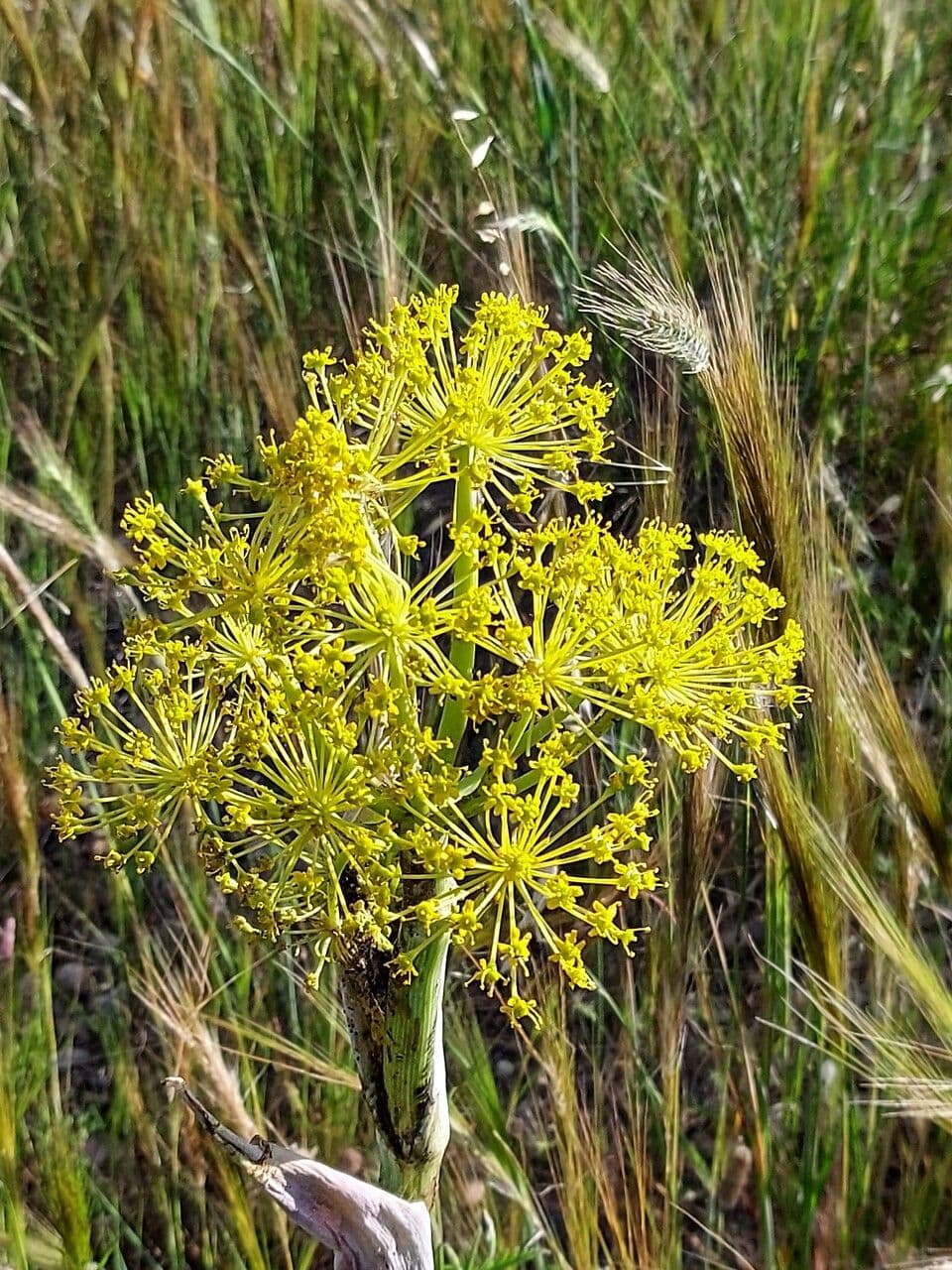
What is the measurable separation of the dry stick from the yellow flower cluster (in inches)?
6.7

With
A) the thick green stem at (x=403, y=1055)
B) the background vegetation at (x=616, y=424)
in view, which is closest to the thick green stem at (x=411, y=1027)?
the thick green stem at (x=403, y=1055)

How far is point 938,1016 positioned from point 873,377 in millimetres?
1069

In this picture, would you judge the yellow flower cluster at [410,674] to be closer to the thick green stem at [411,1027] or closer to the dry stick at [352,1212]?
the thick green stem at [411,1027]

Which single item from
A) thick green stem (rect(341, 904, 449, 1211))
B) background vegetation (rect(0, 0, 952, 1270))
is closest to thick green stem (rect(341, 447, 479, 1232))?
thick green stem (rect(341, 904, 449, 1211))

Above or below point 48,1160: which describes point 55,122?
above

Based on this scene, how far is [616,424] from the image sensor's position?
1683mm

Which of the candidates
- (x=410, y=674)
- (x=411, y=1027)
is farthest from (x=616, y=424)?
(x=411, y=1027)

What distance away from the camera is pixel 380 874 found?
2.56 ft

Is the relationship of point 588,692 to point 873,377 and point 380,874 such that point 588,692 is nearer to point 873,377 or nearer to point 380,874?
point 380,874

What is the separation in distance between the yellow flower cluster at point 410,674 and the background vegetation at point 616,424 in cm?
34

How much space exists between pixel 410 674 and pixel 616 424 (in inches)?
37.2

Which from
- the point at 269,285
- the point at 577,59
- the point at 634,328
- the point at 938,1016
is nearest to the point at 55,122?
the point at 269,285

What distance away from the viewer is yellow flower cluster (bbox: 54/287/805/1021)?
800 millimetres

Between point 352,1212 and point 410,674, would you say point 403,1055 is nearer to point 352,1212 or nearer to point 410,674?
point 352,1212
